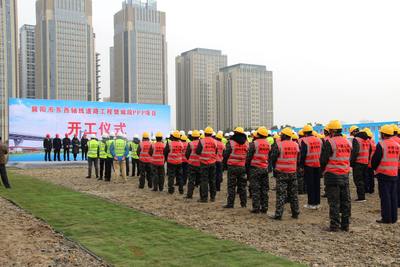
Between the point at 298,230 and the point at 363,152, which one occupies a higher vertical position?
the point at 363,152

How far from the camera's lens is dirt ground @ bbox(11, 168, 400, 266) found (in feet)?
16.0

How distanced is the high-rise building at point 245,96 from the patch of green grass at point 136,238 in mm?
113194

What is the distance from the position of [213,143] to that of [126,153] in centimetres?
529

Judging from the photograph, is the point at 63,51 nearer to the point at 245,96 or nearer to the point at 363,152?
the point at 245,96

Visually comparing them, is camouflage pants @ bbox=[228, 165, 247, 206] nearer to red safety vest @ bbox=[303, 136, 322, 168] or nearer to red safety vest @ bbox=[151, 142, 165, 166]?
red safety vest @ bbox=[303, 136, 322, 168]

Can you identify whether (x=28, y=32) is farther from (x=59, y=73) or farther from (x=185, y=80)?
(x=185, y=80)

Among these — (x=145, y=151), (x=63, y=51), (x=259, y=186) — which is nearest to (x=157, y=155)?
(x=145, y=151)

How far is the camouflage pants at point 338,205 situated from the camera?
20.3 feet

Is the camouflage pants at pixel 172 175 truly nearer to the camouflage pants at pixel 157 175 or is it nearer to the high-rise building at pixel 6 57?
the camouflage pants at pixel 157 175

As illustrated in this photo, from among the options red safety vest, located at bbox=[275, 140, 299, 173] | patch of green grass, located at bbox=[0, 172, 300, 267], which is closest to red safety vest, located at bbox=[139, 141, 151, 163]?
patch of green grass, located at bbox=[0, 172, 300, 267]

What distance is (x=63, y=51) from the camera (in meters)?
118

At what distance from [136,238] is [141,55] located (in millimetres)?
128591

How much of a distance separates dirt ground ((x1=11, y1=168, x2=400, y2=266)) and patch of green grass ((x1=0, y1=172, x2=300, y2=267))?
342 mm

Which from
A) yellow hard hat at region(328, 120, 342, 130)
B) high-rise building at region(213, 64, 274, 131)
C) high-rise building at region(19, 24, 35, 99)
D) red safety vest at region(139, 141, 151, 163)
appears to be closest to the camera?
yellow hard hat at region(328, 120, 342, 130)
